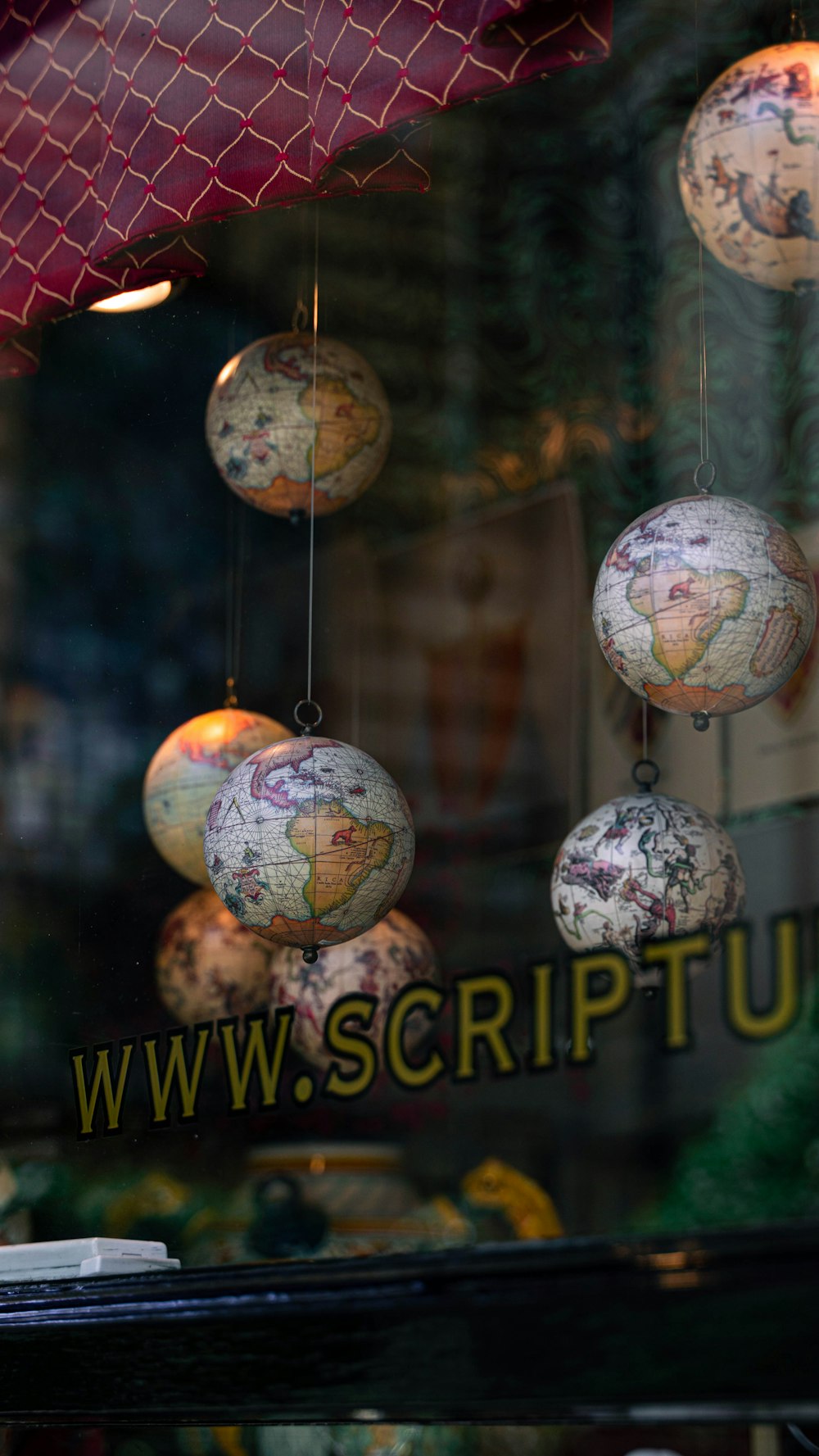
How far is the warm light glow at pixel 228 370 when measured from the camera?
3.05m

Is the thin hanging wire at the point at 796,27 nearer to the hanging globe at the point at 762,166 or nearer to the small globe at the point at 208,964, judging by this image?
the hanging globe at the point at 762,166

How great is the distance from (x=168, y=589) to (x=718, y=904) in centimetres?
121

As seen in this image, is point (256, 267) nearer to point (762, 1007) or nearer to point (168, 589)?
point (168, 589)

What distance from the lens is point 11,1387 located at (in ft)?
8.10

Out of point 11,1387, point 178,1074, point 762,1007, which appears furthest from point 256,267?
point 11,1387

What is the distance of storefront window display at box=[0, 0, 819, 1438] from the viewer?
253 centimetres

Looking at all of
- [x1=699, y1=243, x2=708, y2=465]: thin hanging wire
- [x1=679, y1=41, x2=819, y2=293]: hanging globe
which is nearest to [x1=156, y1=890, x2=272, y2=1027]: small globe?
[x1=699, y1=243, x2=708, y2=465]: thin hanging wire

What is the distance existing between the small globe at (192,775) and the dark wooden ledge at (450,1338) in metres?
0.81

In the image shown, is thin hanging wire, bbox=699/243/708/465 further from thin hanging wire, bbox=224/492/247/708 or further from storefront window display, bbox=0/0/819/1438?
thin hanging wire, bbox=224/492/247/708

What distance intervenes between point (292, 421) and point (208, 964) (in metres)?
0.91

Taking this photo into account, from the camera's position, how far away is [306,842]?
2.39m

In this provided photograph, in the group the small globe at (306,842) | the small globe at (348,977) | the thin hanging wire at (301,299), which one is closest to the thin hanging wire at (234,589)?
the thin hanging wire at (301,299)

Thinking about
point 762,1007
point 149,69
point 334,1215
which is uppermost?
point 149,69

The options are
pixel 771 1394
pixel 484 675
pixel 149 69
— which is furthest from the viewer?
pixel 484 675
